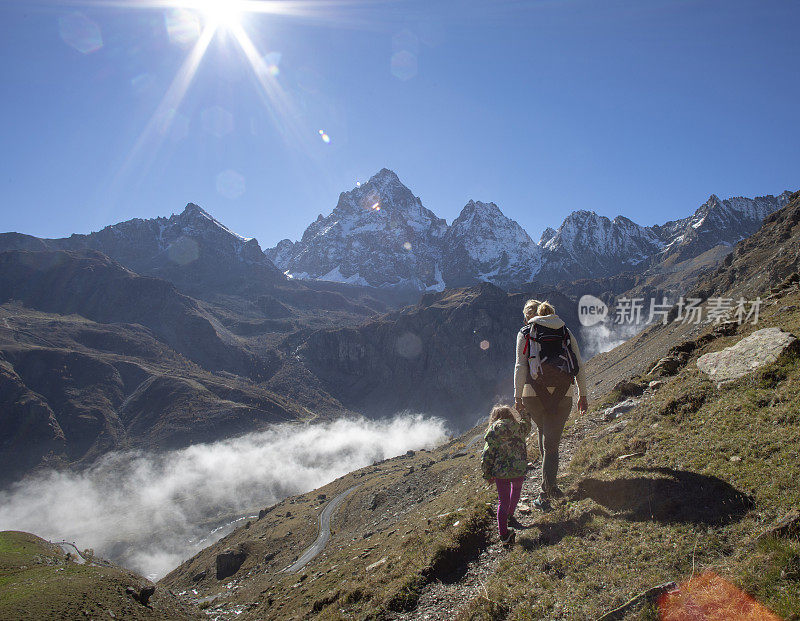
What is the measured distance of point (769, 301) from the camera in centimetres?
1817

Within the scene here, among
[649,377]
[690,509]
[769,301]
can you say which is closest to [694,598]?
[690,509]

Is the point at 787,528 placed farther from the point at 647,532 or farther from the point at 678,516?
the point at 647,532

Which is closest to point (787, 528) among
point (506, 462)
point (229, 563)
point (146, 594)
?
point (506, 462)

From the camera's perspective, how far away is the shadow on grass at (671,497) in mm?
5961

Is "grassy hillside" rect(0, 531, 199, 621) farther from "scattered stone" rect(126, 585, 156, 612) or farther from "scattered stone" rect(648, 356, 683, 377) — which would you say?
"scattered stone" rect(648, 356, 683, 377)

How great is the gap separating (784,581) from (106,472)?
253599 millimetres

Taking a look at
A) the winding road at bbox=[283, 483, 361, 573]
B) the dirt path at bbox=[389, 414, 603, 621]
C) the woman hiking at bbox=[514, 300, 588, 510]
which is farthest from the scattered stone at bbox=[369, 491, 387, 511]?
the woman hiking at bbox=[514, 300, 588, 510]

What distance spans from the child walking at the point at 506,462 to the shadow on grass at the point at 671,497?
4.87 ft

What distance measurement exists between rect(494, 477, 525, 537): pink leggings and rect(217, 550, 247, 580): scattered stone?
168 ft

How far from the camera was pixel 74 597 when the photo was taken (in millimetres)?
16969

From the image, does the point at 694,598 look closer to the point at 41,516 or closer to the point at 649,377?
the point at 649,377

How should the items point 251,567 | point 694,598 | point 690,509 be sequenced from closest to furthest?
1. point 694,598
2. point 690,509
3. point 251,567

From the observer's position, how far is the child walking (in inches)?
326

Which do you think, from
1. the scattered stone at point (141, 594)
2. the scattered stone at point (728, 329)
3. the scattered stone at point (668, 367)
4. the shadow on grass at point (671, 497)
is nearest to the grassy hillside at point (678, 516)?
the shadow on grass at point (671, 497)
